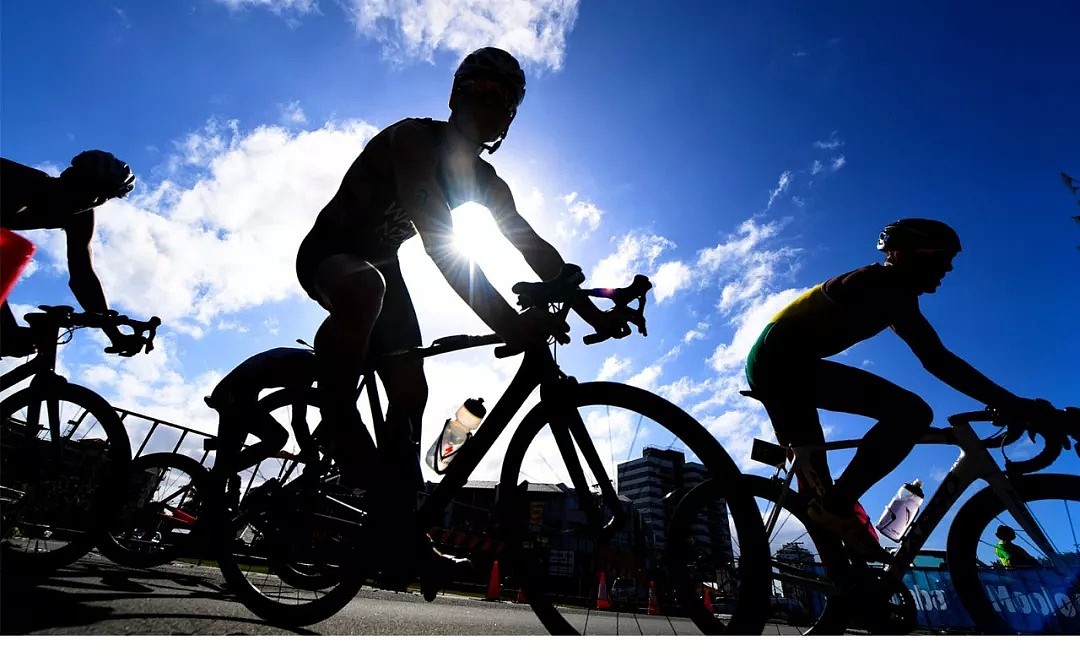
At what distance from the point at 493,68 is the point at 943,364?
10.0 ft

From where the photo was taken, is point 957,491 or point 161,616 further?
point 957,491

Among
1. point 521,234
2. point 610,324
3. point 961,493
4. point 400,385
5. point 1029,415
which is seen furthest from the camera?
point 521,234

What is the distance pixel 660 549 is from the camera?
226 cm

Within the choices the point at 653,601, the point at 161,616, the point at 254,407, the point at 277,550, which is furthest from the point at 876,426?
the point at 161,616

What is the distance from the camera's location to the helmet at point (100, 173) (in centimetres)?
314

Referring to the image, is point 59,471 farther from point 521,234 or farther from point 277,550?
point 521,234

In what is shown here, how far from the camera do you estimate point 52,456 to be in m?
3.09

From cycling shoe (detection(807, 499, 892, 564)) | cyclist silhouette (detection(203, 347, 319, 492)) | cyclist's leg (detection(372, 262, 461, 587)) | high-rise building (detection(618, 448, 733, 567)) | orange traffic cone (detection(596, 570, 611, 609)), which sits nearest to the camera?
cyclist's leg (detection(372, 262, 461, 587))

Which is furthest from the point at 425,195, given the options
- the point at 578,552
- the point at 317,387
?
the point at 578,552

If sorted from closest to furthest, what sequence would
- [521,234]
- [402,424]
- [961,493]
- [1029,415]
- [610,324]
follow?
1. [610,324]
2. [402,424]
3. [1029,415]
4. [961,493]
5. [521,234]

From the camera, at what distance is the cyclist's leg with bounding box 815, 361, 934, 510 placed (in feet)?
8.52

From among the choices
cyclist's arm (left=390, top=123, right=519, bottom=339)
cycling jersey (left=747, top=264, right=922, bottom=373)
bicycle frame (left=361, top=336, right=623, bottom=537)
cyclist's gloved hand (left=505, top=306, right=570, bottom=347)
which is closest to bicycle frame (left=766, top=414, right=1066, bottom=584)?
cycling jersey (left=747, top=264, right=922, bottom=373)

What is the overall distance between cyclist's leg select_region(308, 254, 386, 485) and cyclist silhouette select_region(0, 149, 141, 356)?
2232 millimetres

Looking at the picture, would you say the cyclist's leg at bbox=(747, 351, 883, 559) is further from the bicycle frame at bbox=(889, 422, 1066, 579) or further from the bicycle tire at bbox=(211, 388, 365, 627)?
the bicycle tire at bbox=(211, 388, 365, 627)
